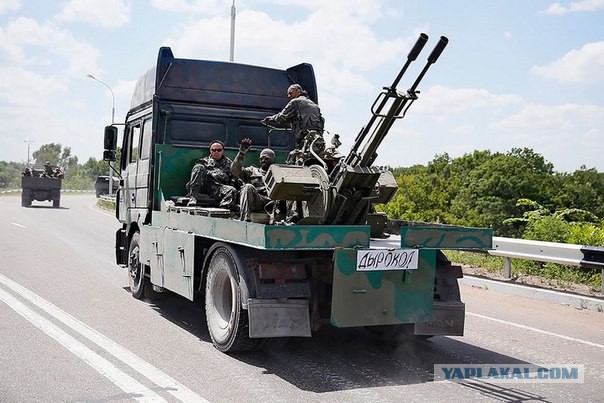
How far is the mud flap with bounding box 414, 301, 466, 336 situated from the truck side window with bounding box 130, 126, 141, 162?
529 centimetres

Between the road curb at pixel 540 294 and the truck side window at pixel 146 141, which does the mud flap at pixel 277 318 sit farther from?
the road curb at pixel 540 294

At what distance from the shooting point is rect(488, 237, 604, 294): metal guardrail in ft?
31.2

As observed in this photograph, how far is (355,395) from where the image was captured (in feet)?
16.9

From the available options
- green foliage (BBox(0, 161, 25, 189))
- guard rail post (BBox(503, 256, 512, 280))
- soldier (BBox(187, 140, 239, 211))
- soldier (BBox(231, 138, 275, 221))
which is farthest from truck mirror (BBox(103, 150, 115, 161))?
green foliage (BBox(0, 161, 25, 189))

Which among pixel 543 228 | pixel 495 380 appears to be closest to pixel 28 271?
pixel 495 380

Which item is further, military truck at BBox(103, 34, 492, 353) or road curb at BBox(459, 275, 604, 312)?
road curb at BBox(459, 275, 604, 312)

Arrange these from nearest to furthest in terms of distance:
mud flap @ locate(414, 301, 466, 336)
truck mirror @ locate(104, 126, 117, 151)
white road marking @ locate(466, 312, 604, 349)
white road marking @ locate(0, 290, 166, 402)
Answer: white road marking @ locate(0, 290, 166, 402)
mud flap @ locate(414, 301, 466, 336)
white road marking @ locate(466, 312, 604, 349)
truck mirror @ locate(104, 126, 117, 151)

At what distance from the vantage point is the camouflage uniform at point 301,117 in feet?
26.2

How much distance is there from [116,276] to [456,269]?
6.61 meters

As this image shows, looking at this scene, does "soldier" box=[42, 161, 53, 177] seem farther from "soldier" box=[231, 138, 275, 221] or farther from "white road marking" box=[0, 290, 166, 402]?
"soldier" box=[231, 138, 275, 221]

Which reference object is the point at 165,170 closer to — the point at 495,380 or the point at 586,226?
the point at 495,380

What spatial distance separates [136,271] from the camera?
9430mm

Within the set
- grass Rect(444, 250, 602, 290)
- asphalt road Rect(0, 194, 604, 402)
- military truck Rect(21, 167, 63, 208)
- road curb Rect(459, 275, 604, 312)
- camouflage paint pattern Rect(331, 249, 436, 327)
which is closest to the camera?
asphalt road Rect(0, 194, 604, 402)

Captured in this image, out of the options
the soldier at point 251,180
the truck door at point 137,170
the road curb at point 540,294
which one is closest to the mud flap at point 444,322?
the soldier at point 251,180
